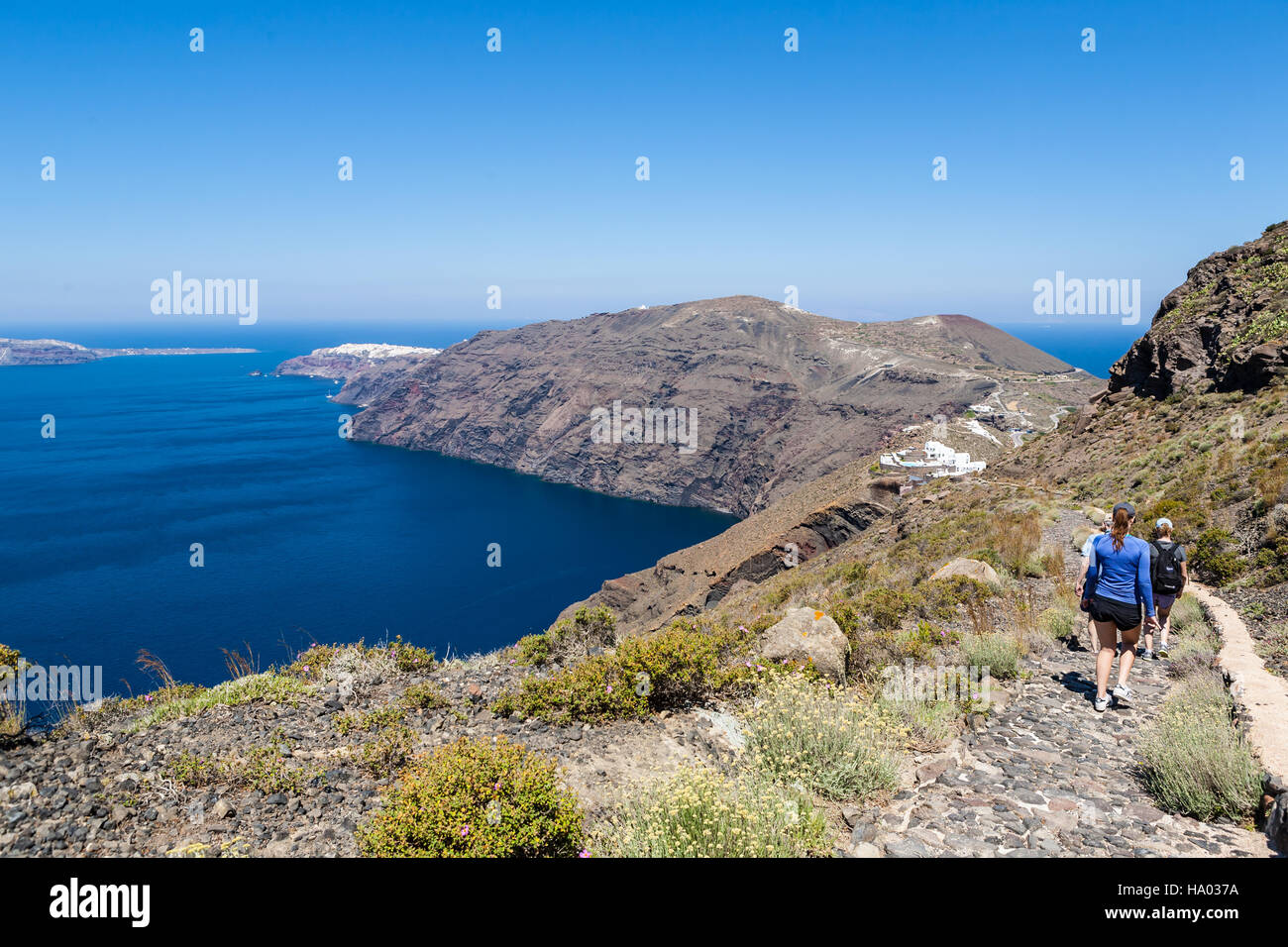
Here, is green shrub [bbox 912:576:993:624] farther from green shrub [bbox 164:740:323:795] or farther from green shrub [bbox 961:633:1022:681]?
green shrub [bbox 164:740:323:795]

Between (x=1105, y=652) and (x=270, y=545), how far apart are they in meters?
79.1

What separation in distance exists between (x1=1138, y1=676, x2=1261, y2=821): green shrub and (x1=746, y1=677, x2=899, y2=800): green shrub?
5.77ft

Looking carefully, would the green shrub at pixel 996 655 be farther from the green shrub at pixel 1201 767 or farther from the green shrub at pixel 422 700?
the green shrub at pixel 422 700

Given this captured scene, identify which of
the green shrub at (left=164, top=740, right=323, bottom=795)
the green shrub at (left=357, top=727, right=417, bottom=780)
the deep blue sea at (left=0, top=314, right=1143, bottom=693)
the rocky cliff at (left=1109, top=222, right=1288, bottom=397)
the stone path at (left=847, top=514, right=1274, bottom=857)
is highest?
the rocky cliff at (left=1109, top=222, right=1288, bottom=397)

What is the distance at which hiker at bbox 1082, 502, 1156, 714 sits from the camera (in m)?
6.18

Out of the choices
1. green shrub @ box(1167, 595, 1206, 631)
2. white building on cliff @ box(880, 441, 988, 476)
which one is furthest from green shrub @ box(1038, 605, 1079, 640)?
white building on cliff @ box(880, 441, 988, 476)

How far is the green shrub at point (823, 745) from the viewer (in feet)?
16.0

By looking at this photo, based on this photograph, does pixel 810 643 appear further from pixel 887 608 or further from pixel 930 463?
pixel 930 463

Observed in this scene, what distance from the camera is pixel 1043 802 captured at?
4.53 metres

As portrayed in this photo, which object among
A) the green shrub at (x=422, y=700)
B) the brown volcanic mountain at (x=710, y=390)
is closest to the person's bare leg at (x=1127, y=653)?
the green shrub at (x=422, y=700)

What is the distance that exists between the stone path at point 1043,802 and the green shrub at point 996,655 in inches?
26.8
